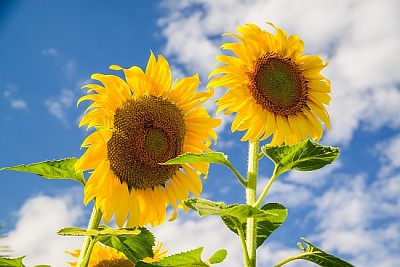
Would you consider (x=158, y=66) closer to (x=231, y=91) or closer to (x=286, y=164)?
(x=231, y=91)

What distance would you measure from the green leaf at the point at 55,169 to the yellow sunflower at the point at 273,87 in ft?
2.32

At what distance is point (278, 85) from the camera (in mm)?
2963

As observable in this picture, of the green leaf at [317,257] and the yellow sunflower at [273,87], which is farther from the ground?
the yellow sunflower at [273,87]

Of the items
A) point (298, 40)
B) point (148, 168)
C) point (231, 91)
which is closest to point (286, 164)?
point (231, 91)

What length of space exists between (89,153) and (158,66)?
536 mm

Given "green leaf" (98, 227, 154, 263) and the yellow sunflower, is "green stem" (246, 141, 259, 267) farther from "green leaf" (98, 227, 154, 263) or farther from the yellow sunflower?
"green leaf" (98, 227, 154, 263)

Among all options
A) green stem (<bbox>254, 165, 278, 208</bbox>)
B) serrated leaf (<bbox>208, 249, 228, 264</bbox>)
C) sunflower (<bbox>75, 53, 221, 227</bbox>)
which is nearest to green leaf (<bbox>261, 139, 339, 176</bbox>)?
green stem (<bbox>254, 165, 278, 208</bbox>)

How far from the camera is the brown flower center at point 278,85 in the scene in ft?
9.25

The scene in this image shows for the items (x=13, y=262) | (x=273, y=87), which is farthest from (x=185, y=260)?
(x=273, y=87)

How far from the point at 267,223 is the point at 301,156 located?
348 millimetres

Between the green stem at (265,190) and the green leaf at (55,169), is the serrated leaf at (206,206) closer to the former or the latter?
the green stem at (265,190)

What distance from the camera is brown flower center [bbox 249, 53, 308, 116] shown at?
2820 millimetres

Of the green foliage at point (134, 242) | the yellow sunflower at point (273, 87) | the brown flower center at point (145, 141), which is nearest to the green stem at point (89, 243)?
the green foliage at point (134, 242)

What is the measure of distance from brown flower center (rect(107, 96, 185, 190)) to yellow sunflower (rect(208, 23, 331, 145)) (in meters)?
0.28
